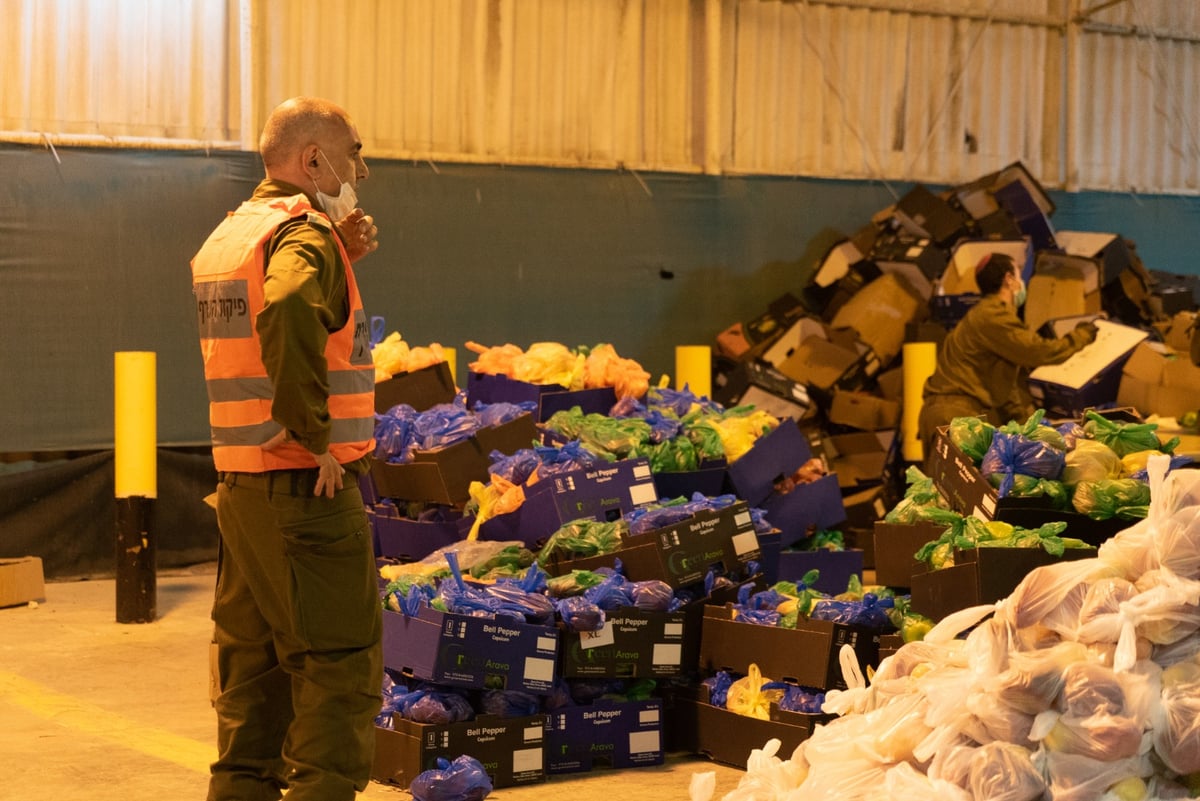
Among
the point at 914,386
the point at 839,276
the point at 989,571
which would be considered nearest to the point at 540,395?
the point at 989,571

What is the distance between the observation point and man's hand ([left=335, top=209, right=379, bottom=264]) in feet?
14.0

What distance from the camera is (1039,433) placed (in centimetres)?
547

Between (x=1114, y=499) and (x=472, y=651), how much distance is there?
2.35 metres

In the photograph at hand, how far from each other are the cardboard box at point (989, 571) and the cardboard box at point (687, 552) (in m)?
1.32

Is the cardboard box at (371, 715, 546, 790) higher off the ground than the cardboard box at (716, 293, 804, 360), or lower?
lower

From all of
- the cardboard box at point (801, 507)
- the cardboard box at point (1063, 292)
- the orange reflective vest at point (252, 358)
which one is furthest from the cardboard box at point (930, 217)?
the orange reflective vest at point (252, 358)

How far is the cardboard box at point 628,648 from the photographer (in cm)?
571

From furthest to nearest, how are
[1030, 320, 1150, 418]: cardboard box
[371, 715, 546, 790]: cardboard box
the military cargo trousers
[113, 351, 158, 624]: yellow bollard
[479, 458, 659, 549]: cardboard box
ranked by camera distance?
[1030, 320, 1150, 418]: cardboard box → [113, 351, 158, 624]: yellow bollard → [479, 458, 659, 549]: cardboard box → [371, 715, 546, 790]: cardboard box → the military cargo trousers

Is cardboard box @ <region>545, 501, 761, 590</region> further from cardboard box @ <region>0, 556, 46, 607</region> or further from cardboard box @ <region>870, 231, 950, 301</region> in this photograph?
cardboard box @ <region>870, 231, 950, 301</region>

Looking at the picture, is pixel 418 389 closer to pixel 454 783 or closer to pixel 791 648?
pixel 791 648

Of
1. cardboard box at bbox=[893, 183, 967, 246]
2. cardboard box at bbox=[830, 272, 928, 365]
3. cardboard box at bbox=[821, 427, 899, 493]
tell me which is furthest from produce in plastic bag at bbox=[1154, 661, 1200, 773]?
cardboard box at bbox=[893, 183, 967, 246]

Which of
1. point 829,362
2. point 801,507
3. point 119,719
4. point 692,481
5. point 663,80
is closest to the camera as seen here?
point 119,719

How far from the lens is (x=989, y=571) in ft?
16.3

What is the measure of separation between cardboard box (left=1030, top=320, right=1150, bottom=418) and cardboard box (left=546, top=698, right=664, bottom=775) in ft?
21.1
